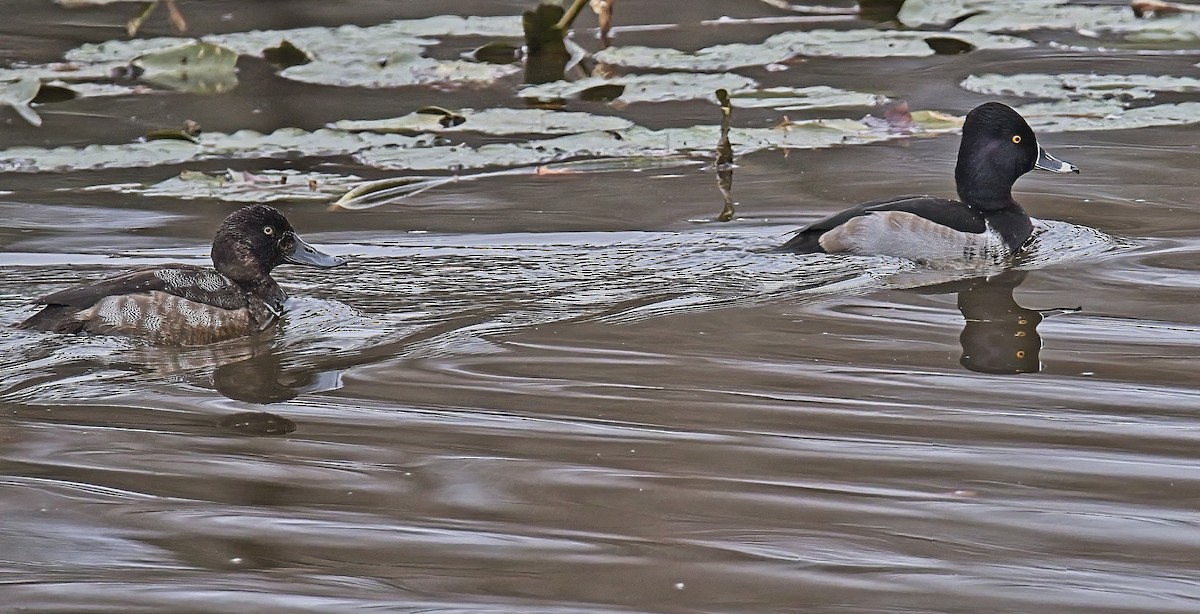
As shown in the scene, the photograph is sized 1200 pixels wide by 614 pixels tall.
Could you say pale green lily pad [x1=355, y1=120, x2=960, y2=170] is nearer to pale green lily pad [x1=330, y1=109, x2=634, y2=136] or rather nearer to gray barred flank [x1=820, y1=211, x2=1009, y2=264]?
pale green lily pad [x1=330, y1=109, x2=634, y2=136]

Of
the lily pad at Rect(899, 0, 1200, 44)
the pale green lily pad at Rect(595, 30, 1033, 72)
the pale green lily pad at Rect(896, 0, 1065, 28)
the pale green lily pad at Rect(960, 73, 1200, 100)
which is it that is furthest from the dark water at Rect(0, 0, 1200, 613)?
the pale green lily pad at Rect(896, 0, 1065, 28)

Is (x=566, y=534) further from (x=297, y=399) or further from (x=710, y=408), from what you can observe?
(x=297, y=399)

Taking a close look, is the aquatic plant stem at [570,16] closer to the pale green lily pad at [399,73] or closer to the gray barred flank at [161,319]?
the pale green lily pad at [399,73]

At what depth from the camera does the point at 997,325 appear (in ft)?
20.3

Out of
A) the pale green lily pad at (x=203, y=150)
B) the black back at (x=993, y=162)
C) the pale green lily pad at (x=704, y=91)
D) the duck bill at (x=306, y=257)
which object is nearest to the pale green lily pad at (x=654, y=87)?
the pale green lily pad at (x=704, y=91)

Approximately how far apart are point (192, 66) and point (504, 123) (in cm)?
320

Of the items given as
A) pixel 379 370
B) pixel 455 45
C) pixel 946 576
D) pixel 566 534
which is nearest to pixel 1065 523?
pixel 946 576

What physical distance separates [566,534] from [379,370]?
1825 millimetres

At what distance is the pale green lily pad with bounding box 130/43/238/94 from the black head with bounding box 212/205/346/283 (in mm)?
5002

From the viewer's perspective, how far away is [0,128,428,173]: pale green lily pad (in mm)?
8961

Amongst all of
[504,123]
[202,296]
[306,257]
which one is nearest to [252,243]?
[306,257]

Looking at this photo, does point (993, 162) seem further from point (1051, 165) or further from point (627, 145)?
point (627, 145)

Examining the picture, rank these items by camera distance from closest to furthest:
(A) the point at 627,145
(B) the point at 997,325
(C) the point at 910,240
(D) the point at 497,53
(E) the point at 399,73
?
(B) the point at 997,325 → (C) the point at 910,240 → (A) the point at 627,145 → (E) the point at 399,73 → (D) the point at 497,53

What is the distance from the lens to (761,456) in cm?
454
